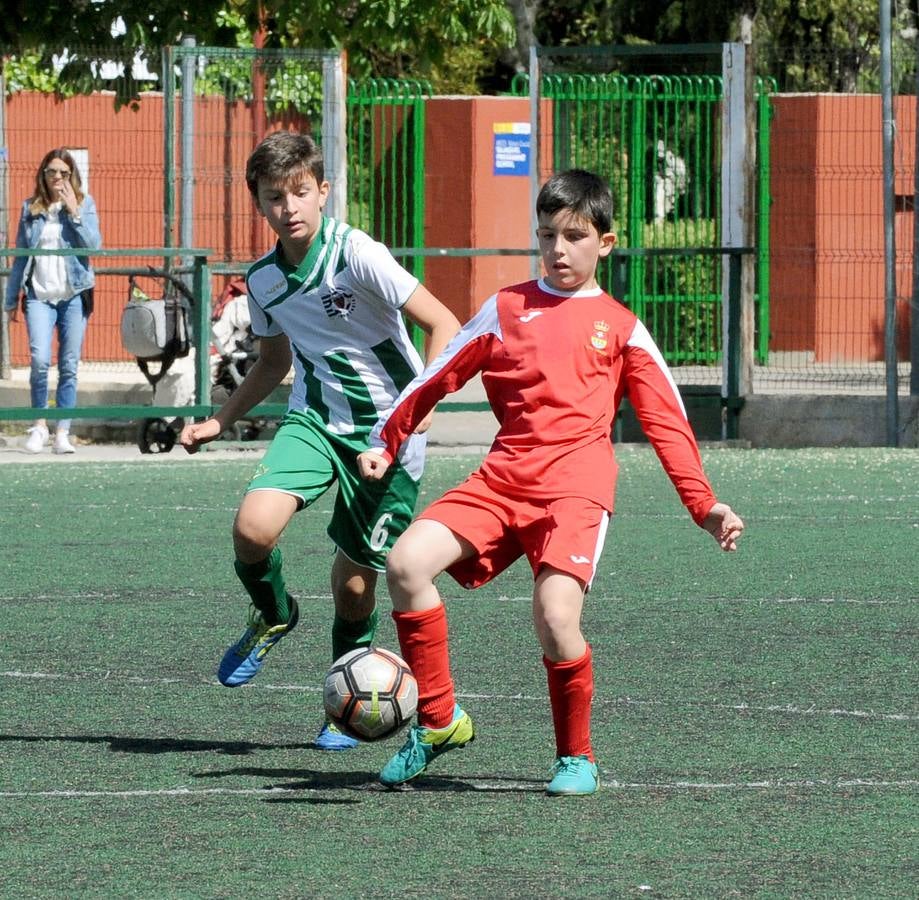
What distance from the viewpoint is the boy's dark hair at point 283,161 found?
21.7 feet

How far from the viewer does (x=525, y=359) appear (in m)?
5.96

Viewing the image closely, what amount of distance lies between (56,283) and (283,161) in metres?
9.65

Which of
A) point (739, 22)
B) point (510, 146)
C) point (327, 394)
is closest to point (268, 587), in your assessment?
point (327, 394)

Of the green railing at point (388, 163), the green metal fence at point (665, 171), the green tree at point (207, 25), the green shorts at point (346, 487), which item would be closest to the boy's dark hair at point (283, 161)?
the green shorts at point (346, 487)

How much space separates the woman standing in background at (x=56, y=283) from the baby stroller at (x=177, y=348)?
405mm

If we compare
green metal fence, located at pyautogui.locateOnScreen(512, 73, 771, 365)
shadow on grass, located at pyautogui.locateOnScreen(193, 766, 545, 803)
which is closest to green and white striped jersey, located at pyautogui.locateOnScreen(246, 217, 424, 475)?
shadow on grass, located at pyautogui.locateOnScreen(193, 766, 545, 803)

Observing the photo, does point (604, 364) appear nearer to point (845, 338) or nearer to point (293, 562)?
point (293, 562)

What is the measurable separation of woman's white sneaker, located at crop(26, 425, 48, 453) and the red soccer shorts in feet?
34.3

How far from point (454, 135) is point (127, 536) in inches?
541

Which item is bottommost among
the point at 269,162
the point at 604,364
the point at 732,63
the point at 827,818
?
the point at 827,818

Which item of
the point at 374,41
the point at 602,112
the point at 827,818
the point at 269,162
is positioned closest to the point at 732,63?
the point at 602,112

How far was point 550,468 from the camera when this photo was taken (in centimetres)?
590

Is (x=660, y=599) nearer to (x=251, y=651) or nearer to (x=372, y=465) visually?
(x=251, y=651)

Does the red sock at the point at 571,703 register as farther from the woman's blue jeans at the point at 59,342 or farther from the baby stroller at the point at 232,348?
the baby stroller at the point at 232,348
